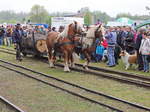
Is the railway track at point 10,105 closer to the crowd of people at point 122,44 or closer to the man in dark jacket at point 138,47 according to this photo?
the crowd of people at point 122,44

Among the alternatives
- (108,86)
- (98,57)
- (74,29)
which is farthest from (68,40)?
(98,57)

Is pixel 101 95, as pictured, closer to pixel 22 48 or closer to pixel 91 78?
pixel 91 78

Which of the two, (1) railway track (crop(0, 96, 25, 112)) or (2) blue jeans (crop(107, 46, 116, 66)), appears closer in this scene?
(1) railway track (crop(0, 96, 25, 112))

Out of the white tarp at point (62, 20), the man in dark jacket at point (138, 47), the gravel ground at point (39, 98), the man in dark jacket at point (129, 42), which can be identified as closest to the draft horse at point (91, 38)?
the man in dark jacket at point (138, 47)

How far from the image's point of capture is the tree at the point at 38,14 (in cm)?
11533

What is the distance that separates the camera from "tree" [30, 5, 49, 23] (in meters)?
115

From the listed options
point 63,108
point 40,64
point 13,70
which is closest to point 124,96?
point 63,108

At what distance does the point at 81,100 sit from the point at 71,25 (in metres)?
5.59

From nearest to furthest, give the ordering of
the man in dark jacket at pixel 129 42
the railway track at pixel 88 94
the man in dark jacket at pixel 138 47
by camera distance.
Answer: the railway track at pixel 88 94 < the man in dark jacket at pixel 138 47 < the man in dark jacket at pixel 129 42

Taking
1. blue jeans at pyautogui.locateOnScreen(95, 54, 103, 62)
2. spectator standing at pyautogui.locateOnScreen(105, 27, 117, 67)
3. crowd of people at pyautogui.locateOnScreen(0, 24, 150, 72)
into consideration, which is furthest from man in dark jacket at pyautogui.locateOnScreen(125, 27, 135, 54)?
blue jeans at pyautogui.locateOnScreen(95, 54, 103, 62)

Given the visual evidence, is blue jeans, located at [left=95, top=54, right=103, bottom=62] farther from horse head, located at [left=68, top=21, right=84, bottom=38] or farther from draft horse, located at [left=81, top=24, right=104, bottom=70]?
horse head, located at [left=68, top=21, right=84, bottom=38]

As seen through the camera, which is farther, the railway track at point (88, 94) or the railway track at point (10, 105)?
the railway track at point (88, 94)

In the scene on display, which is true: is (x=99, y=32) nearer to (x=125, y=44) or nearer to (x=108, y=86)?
(x=125, y=44)

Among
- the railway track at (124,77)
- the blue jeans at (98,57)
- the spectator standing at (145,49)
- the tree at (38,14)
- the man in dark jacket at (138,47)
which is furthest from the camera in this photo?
the tree at (38,14)
